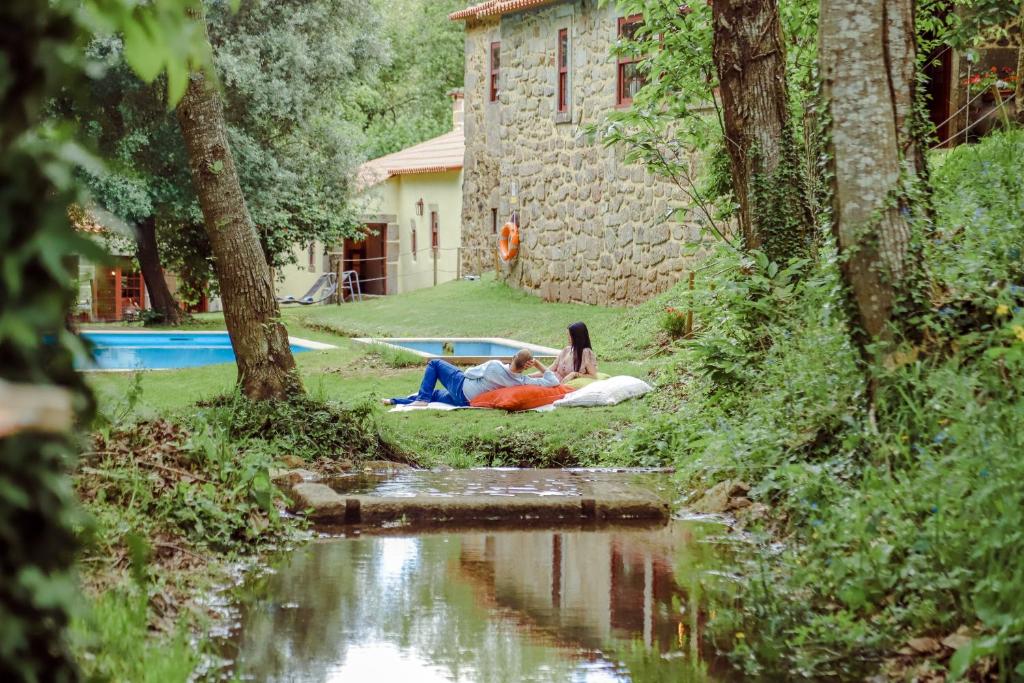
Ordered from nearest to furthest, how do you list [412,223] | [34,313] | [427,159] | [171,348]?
[34,313]
[171,348]
[427,159]
[412,223]

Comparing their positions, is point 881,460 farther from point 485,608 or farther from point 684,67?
point 684,67

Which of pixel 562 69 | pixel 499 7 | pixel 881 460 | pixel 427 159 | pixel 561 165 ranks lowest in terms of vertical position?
pixel 881 460

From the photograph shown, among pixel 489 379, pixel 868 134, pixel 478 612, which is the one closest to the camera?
pixel 478 612

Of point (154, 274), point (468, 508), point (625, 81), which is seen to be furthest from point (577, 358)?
point (154, 274)

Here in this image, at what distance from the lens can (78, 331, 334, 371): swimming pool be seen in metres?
19.0

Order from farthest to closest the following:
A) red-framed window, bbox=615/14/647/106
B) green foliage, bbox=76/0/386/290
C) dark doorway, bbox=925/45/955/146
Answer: red-framed window, bbox=615/14/647/106 → green foliage, bbox=76/0/386/290 → dark doorway, bbox=925/45/955/146

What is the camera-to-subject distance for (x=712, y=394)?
8.88 metres

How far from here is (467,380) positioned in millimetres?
12133

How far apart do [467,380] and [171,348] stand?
1010cm

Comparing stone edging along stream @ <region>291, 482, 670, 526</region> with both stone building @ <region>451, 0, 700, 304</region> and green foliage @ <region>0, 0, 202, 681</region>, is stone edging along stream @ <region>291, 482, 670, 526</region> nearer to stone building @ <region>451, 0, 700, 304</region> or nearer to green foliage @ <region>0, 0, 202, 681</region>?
green foliage @ <region>0, 0, 202, 681</region>

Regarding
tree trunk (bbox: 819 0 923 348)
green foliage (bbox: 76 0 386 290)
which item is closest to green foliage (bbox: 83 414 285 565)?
tree trunk (bbox: 819 0 923 348)

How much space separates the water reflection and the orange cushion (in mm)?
5405

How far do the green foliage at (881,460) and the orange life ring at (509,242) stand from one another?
15.9m

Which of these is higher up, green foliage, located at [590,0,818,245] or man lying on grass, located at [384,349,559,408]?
green foliage, located at [590,0,818,245]
